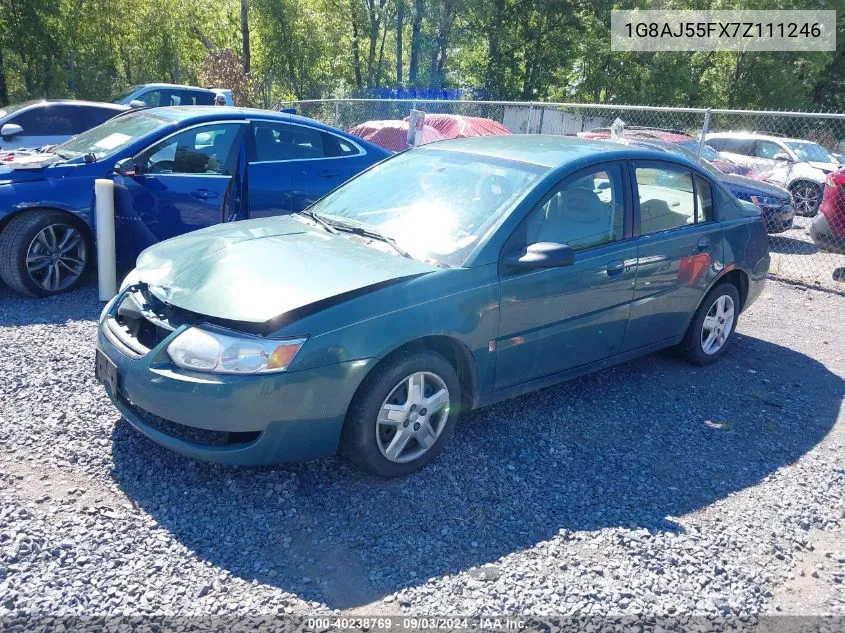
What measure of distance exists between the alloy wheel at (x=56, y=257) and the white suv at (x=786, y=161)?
43.5ft

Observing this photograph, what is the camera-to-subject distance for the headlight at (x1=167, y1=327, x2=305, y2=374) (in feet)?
10.3

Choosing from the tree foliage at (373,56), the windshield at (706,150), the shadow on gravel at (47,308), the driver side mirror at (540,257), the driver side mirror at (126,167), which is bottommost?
the shadow on gravel at (47,308)

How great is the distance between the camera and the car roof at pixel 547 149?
14.4 ft

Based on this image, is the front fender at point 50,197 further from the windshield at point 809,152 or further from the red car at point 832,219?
the windshield at point 809,152

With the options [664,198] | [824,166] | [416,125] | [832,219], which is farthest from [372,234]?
[824,166]

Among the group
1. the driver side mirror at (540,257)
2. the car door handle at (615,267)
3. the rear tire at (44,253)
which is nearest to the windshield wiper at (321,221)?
the driver side mirror at (540,257)

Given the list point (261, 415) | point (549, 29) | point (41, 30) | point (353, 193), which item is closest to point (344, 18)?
point (549, 29)

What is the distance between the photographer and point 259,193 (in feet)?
22.0

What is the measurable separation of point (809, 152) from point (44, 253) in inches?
595

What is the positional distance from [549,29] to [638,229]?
94.0ft

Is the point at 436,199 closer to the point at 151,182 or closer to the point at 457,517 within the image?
the point at 457,517

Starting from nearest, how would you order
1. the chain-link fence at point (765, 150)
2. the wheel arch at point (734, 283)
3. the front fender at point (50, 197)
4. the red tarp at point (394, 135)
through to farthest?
the wheel arch at point (734, 283)
the front fender at point (50, 197)
the chain-link fence at point (765, 150)
the red tarp at point (394, 135)

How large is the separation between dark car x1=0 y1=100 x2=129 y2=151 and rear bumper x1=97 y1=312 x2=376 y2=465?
7.51 m

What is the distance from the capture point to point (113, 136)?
662 centimetres
